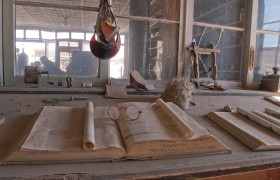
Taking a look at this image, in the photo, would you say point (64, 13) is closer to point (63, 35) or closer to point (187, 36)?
point (63, 35)

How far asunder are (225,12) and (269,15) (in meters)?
0.56

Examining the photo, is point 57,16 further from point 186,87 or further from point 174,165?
point 174,165

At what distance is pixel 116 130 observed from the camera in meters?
0.84

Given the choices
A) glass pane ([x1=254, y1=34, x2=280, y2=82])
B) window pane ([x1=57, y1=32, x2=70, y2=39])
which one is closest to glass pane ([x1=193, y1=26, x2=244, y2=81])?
glass pane ([x1=254, y1=34, x2=280, y2=82])

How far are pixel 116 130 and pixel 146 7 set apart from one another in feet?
5.23

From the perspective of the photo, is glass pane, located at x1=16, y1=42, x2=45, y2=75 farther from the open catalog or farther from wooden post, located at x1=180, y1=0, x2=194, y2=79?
wooden post, located at x1=180, y1=0, x2=194, y2=79

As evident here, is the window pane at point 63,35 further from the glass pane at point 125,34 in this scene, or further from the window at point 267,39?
the window at point 267,39

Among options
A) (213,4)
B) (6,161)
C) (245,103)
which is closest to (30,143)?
(6,161)

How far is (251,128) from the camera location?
0.97m

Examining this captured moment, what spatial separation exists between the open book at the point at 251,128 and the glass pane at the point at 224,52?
50.3 inches

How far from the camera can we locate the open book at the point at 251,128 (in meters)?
0.81

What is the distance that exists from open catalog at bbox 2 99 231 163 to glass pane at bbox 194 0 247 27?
1722 millimetres

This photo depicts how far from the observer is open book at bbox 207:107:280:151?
815 mm

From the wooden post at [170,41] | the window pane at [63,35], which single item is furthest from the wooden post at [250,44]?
the window pane at [63,35]
